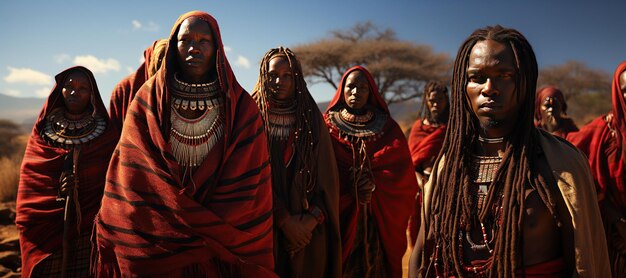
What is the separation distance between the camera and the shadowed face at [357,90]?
167 inches

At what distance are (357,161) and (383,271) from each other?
1.10 metres

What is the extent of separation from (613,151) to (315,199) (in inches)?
100

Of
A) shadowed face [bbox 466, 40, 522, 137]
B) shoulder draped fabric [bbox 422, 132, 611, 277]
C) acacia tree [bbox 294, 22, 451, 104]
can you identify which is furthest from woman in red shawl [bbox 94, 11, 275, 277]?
acacia tree [bbox 294, 22, 451, 104]

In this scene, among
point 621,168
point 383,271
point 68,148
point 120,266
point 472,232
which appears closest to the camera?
point 472,232

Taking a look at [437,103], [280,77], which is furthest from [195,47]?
[437,103]

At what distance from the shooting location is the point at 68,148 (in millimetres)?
3920

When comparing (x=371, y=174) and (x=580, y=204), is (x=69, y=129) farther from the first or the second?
(x=580, y=204)

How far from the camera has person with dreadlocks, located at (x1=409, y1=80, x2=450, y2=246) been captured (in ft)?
19.2

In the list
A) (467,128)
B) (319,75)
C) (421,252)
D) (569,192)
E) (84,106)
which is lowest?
(421,252)

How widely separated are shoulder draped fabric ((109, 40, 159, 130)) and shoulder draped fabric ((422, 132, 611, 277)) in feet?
10.7

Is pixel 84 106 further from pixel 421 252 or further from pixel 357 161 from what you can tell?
pixel 421 252

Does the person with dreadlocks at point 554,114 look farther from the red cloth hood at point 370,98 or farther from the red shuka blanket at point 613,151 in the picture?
the red cloth hood at point 370,98

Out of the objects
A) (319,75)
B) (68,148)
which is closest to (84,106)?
(68,148)

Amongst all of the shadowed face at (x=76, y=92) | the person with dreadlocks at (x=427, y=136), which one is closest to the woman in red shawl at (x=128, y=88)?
the shadowed face at (x=76, y=92)
